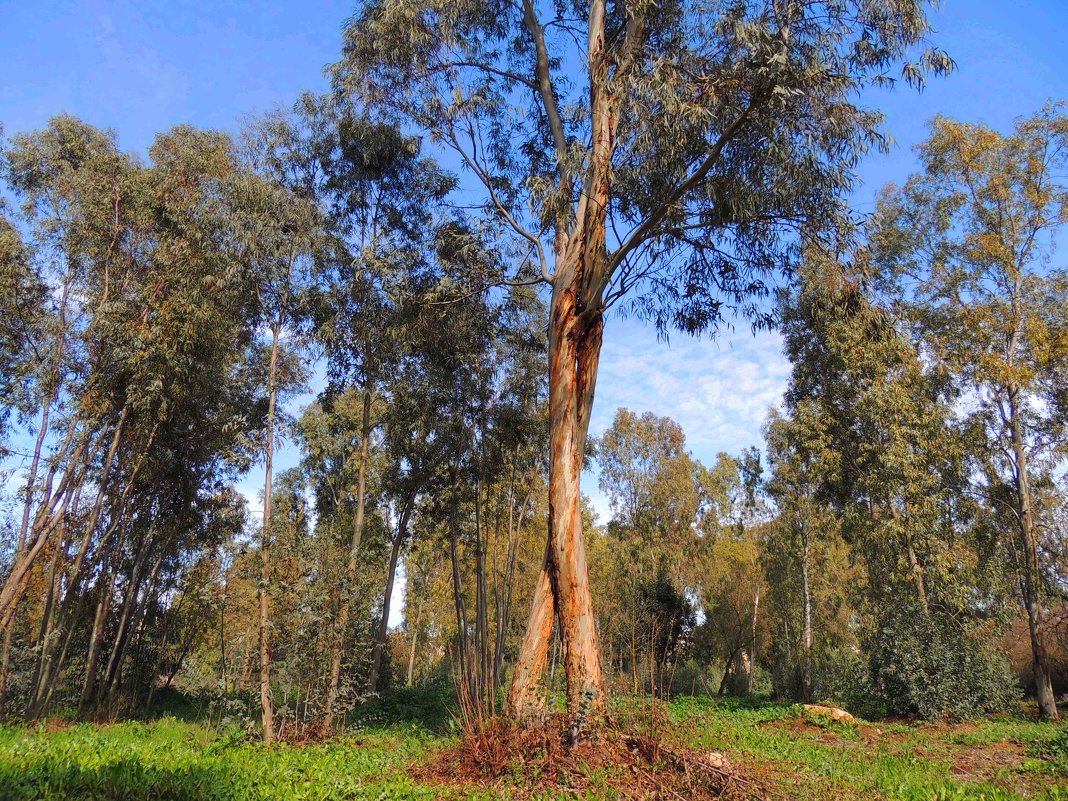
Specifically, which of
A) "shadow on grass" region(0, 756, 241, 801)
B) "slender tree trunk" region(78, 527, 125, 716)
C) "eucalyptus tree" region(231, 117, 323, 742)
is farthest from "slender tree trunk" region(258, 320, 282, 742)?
"slender tree trunk" region(78, 527, 125, 716)

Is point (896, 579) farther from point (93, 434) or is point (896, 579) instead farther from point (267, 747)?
point (93, 434)

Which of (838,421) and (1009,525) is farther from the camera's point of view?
(838,421)

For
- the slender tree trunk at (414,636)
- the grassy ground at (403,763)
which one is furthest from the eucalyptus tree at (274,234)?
the slender tree trunk at (414,636)

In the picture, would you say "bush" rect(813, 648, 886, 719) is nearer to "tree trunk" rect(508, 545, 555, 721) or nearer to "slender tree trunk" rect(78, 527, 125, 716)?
"tree trunk" rect(508, 545, 555, 721)

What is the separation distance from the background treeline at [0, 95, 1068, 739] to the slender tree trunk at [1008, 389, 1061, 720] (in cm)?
7

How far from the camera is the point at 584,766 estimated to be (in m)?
4.94

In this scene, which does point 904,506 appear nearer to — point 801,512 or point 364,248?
point 801,512

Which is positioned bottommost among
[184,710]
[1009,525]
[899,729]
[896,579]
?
[184,710]

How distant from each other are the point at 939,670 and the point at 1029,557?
2721mm

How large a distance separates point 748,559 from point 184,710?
19.3m

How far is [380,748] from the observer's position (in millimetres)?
7387

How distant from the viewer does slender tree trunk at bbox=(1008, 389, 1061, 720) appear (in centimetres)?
1143

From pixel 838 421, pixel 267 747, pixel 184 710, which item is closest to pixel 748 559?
pixel 838 421

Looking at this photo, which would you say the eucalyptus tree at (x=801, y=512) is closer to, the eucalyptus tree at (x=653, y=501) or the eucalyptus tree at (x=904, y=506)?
the eucalyptus tree at (x=904, y=506)
